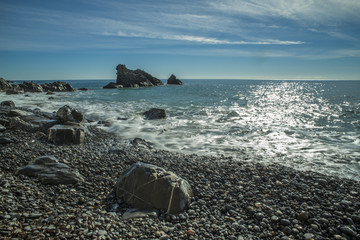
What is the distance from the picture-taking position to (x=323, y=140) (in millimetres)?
12719

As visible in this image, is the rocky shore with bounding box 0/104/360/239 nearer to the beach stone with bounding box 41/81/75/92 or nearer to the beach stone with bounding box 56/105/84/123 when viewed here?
the beach stone with bounding box 56/105/84/123

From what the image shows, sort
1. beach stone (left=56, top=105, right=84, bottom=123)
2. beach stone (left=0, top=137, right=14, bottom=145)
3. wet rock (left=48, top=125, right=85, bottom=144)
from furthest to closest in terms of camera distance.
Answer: beach stone (left=56, top=105, right=84, bottom=123), wet rock (left=48, top=125, right=85, bottom=144), beach stone (left=0, top=137, right=14, bottom=145)

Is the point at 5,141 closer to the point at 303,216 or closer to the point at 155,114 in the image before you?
the point at 303,216

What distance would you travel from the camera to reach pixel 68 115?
535 inches

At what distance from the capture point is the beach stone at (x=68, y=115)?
13.4 metres

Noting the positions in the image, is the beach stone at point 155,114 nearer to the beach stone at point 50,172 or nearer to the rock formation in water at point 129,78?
the beach stone at point 50,172

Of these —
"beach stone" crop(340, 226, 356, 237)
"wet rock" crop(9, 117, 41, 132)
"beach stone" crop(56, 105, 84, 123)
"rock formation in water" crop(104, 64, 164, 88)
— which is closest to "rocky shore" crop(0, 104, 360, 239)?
"beach stone" crop(340, 226, 356, 237)

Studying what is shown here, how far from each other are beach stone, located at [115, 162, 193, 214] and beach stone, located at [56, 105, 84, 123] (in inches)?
372

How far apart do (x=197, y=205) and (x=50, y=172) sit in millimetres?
4263

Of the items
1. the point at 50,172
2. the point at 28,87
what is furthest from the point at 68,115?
the point at 28,87

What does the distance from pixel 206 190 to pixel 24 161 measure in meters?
5.96

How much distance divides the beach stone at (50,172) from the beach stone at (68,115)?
7.45m

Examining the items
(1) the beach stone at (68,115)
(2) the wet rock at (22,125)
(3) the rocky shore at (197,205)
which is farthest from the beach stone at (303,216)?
(1) the beach stone at (68,115)

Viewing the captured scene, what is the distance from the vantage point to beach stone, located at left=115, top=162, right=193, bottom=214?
208 inches
